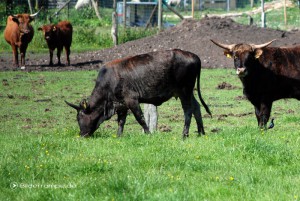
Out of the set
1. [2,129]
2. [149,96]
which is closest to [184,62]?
[149,96]

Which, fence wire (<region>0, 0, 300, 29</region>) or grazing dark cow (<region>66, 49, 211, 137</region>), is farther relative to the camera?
fence wire (<region>0, 0, 300, 29</region>)

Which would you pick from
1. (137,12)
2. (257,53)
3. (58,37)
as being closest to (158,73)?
(257,53)

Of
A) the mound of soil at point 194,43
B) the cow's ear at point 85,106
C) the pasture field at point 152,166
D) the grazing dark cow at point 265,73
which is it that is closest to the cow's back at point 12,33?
the mound of soil at point 194,43

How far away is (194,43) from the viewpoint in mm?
30531

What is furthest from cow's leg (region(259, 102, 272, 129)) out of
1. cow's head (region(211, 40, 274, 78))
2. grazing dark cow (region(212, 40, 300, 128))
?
cow's head (region(211, 40, 274, 78))

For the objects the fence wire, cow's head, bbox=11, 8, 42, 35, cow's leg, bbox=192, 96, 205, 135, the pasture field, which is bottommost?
the fence wire

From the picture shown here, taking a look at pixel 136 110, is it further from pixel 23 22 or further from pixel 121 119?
pixel 23 22

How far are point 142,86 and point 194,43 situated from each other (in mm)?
16608

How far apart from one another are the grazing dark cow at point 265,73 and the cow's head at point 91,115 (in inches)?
102

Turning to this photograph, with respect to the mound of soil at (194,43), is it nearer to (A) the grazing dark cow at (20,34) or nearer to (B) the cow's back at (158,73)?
(A) the grazing dark cow at (20,34)

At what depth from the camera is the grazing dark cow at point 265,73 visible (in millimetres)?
14742

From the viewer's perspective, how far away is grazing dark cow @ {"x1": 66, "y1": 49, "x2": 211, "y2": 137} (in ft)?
45.6

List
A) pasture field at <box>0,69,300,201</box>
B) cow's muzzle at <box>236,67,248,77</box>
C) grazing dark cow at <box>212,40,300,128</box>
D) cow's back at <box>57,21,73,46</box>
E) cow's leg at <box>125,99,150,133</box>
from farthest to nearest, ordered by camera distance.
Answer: cow's back at <box>57,21,73,46</box>, grazing dark cow at <box>212,40,300,128</box>, cow's muzzle at <box>236,67,248,77</box>, cow's leg at <box>125,99,150,133</box>, pasture field at <box>0,69,300,201</box>

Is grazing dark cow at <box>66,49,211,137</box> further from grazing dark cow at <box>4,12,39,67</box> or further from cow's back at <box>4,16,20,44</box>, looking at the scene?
cow's back at <box>4,16,20,44</box>
